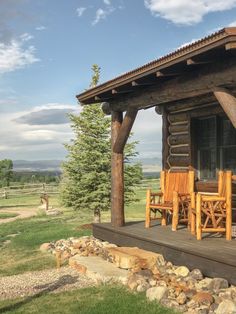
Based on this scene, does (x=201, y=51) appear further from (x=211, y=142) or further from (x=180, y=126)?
(x=180, y=126)

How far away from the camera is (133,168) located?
1548cm

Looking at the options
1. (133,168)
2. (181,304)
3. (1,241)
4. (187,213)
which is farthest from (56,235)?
(181,304)

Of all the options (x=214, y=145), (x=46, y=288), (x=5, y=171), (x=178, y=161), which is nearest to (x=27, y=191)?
(x=5, y=171)

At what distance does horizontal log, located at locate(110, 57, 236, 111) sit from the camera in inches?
249

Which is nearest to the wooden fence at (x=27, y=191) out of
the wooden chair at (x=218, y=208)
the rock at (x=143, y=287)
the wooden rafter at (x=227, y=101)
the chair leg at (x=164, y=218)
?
the chair leg at (x=164, y=218)

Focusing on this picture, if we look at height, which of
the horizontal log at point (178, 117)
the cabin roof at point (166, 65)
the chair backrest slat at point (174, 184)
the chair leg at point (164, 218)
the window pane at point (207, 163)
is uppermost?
the cabin roof at point (166, 65)

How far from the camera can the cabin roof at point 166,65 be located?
573cm

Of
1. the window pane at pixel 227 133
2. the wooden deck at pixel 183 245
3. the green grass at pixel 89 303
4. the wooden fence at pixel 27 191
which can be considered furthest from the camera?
the wooden fence at pixel 27 191

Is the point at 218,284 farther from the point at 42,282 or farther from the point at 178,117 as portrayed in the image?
the point at 178,117

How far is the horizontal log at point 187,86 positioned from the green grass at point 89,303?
9.94 ft

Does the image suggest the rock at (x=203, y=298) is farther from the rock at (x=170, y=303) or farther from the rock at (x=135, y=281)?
the rock at (x=135, y=281)

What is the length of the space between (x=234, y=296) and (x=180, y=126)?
17.4 feet

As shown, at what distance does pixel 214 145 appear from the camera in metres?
9.49

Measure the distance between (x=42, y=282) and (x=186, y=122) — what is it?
4.71 meters
